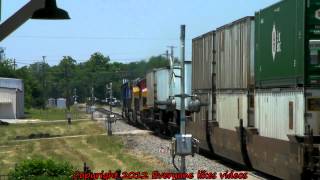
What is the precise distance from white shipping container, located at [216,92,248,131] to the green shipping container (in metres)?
1.35

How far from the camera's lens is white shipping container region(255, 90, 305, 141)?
1406 cm

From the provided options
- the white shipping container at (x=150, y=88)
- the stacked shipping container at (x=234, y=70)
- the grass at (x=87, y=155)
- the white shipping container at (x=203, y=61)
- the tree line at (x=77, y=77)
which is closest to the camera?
the stacked shipping container at (x=234, y=70)

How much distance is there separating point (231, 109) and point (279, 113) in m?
4.50

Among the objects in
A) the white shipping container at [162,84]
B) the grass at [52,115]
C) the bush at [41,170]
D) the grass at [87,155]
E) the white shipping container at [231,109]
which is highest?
the white shipping container at [162,84]

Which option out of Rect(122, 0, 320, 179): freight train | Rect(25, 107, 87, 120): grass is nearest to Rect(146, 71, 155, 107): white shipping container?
Rect(122, 0, 320, 179): freight train

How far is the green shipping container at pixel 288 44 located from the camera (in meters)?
13.9

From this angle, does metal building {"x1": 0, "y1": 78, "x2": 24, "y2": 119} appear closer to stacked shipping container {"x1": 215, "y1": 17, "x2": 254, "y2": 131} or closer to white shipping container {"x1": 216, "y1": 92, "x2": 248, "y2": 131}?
stacked shipping container {"x1": 215, "y1": 17, "x2": 254, "y2": 131}

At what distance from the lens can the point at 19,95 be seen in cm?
9831

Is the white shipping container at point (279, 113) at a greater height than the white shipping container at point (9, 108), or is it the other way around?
the white shipping container at point (279, 113)

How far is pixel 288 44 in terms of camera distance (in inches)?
583

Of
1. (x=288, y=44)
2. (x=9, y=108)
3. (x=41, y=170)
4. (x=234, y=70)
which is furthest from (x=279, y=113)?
(x=9, y=108)

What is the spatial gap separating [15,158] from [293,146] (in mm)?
16433

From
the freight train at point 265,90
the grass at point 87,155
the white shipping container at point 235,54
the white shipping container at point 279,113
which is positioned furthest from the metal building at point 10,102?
the white shipping container at point 279,113

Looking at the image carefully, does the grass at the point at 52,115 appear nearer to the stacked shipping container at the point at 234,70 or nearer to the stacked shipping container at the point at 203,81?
the stacked shipping container at the point at 203,81
